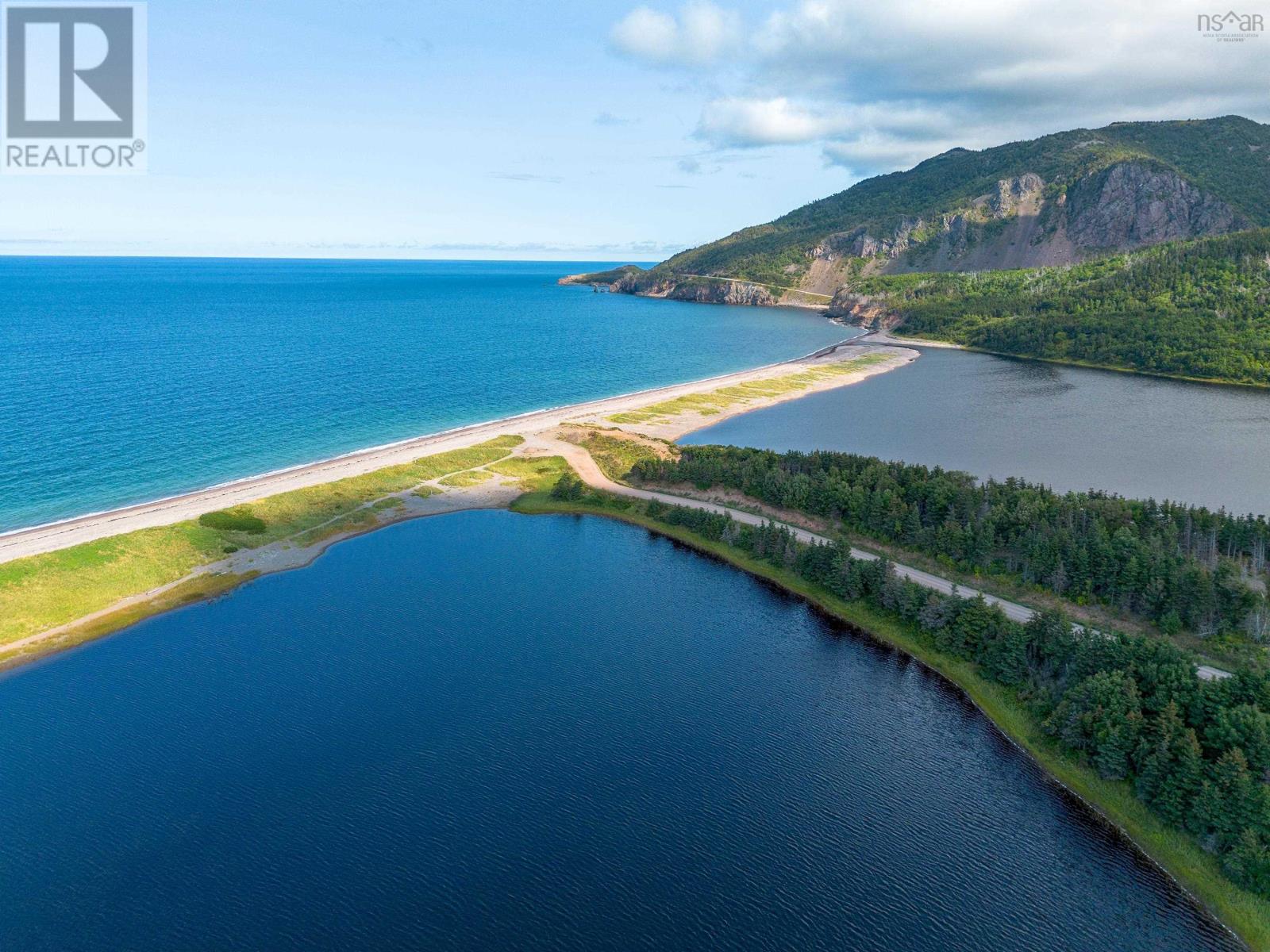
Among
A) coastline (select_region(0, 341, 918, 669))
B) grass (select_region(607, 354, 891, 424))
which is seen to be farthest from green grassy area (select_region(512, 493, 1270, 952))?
grass (select_region(607, 354, 891, 424))

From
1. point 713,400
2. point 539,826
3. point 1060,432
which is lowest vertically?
point 539,826

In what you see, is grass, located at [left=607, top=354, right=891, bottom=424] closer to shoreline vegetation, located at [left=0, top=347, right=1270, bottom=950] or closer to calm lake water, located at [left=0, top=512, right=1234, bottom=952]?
shoreline vegetation, located at [left=0, top=347, right=1270, bottom=950]

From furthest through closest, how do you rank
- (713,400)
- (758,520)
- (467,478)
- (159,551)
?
(713,400) → (467,478) → (758,520) → (159,551)

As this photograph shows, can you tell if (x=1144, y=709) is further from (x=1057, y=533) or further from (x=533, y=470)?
(x=533, y=470)

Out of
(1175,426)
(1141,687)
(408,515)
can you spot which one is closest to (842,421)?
(1175,426)

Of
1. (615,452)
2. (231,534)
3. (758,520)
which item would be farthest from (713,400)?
(231,534)

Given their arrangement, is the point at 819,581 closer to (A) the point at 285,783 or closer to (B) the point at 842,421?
(A) the point at 285,783
